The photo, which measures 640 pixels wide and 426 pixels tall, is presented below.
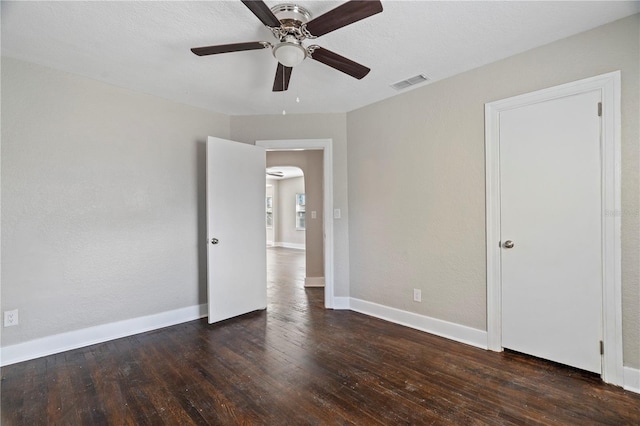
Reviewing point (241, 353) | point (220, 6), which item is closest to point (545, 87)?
point (220, 6)

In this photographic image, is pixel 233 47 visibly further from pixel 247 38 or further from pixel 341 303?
pixel 341 303

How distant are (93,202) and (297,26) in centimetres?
255

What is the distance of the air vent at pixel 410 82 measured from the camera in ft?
9.68

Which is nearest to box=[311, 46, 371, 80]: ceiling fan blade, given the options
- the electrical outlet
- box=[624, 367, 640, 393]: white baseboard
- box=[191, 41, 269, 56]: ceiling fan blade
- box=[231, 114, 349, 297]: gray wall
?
box=[191, 41, 269, 56]: ceiling fan blade

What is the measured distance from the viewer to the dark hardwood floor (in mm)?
1807

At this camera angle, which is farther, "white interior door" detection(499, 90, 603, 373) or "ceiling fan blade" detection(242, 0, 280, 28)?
"white interior door" detection(499, 90, 603, 373)

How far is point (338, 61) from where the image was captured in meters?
2.15

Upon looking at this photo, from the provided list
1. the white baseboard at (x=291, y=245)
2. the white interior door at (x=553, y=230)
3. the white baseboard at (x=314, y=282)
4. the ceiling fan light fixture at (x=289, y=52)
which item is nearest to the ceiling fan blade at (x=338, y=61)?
the ceiling fan light fixture at (x=289, y=52)

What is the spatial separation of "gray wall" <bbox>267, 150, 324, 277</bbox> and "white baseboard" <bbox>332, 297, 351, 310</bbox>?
1.34 metres

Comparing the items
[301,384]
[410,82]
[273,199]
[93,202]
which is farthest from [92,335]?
[273,199]

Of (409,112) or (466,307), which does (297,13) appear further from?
(466,307)

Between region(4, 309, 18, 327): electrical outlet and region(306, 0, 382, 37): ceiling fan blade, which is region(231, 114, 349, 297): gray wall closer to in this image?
region(306, 0, 382, 37): ceiling fan blade

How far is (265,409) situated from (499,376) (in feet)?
5.60

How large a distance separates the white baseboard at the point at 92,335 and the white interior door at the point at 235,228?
1.37 ft
